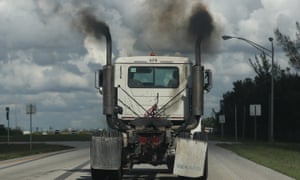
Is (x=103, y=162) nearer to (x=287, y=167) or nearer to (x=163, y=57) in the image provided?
(x=163, y=57)

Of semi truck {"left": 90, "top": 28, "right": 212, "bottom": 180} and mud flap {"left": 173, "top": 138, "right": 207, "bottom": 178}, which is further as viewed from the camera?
semi truck {"left": 90, "top": 28, "right": 212, "bottom": 180}

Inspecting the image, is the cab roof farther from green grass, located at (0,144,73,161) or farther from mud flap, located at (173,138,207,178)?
green grass, located at (0,144,73,161)

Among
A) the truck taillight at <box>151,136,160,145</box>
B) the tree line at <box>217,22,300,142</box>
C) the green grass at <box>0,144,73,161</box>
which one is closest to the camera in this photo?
the truck taillight at <box>151,136,160,145</box>

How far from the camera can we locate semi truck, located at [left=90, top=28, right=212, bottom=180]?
13.6m

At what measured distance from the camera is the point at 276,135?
239ft

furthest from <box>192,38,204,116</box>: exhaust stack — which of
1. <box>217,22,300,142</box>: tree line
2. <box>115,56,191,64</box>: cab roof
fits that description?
<box>217,22,300,142</box>: tree line

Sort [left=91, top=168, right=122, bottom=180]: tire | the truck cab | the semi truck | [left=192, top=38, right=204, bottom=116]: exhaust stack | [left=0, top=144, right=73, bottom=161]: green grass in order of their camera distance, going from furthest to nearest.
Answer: [left=0, top=144, right=73, bottom=161]: green grass
the truck cab
[left=192, top=38, right=204, bottom=116]: exhaust stack
[left=91, top=168, right=122, bottom=180]: tire
the semi truck

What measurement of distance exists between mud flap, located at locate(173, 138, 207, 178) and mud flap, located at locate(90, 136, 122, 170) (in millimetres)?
1334

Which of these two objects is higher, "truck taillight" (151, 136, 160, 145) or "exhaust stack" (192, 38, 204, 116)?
"exhaust stack" (192, 38, 204, 116)

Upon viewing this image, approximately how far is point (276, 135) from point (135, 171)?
182 ft

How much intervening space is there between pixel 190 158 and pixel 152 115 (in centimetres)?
225

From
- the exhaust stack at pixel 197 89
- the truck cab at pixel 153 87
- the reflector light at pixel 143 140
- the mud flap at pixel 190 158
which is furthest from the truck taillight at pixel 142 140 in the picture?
the exhaust stack at pixel 197 89

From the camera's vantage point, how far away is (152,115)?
1524 cm

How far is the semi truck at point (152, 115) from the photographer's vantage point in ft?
44.8
